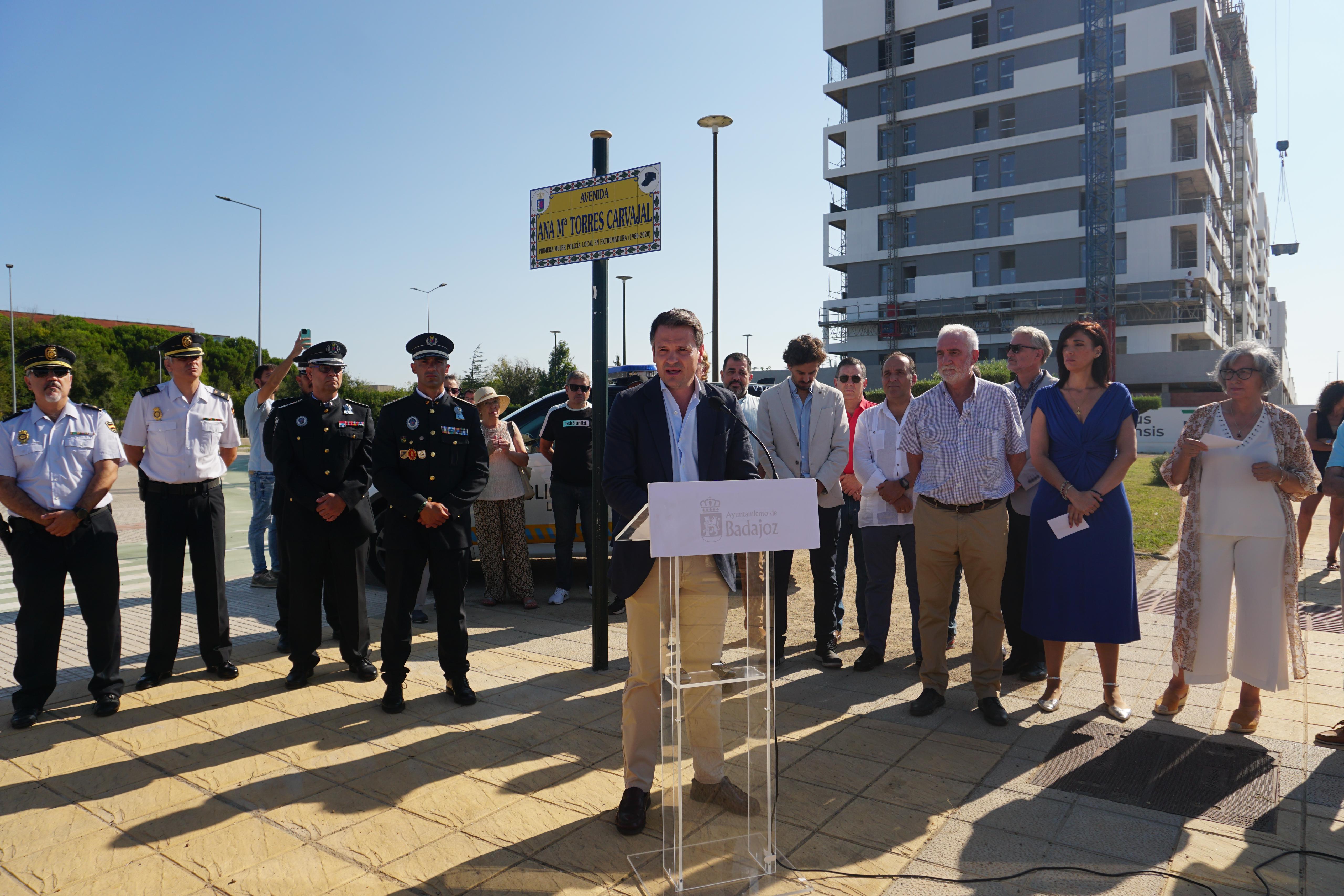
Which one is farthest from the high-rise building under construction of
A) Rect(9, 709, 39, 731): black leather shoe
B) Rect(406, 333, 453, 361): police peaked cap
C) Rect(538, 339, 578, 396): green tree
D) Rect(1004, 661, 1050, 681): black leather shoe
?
Rect(9, 709, 39, 731): black leather shoe

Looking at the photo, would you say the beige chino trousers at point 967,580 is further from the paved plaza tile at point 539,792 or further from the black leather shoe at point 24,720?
the black leather shoe at point 24,720

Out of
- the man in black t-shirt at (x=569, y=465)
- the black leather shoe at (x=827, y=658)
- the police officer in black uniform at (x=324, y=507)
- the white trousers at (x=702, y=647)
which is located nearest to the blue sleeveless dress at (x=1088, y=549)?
the black leather shoe at (x=827, y=658)

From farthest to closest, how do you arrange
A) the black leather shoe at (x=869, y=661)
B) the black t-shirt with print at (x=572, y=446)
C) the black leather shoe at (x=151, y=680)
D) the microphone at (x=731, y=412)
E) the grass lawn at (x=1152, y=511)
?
the grass lawn at (x=1152, y=511)
the black t-shirt with print at (x=572, y=446)
the black leather shoe at (x=869, y=661)
the black leather shoe at (x=151, y=680)
the microphone at (x=731, y=412)

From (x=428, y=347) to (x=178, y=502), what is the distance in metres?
1.82

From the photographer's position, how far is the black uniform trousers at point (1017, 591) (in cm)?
530

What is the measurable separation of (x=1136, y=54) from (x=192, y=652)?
56.8m

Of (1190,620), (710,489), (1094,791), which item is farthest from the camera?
(1190,620)

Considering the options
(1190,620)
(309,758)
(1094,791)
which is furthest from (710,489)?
(1190,620)

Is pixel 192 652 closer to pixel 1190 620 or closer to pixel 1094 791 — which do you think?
pixel 1094 791

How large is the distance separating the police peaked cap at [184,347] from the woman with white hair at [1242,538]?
5758 mm

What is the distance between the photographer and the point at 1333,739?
160 inches

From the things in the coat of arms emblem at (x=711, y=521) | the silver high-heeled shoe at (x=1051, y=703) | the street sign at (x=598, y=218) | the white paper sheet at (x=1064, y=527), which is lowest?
the silver high-heeled shoe at (x=1051, y=703)

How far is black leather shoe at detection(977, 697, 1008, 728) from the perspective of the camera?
14.5ft

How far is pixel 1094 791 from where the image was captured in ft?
11.8
